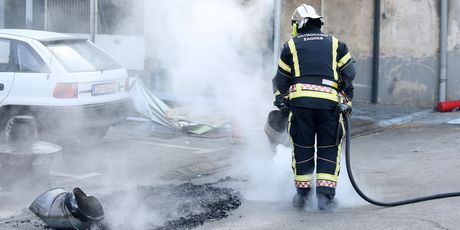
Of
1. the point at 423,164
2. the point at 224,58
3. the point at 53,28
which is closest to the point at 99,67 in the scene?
the point at 224,58

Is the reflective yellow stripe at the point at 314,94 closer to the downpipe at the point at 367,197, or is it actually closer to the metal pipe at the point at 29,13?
the downpipe at the point at 367,197

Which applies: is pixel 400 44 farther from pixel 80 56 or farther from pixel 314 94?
pixel 314 94

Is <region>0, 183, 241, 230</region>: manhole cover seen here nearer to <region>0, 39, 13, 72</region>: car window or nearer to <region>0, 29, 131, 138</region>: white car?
<region>0, 29, 131, 138</region>: white car

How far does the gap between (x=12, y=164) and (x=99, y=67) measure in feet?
8.44

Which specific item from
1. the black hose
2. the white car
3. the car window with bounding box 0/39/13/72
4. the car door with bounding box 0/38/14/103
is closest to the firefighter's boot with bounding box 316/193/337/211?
the black hose

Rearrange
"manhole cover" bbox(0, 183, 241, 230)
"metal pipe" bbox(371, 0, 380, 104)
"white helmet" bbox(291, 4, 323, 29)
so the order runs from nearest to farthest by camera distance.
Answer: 1. "manhole cover" bbox(0, 183, 241, 230)
2. "white helmet" bbox(291, 4, 323, 29)
3. "metal pipe" bbox(371, 0, 380, 104)

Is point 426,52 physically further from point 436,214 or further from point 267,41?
point 436,214

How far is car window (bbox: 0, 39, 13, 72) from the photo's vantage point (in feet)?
29.0

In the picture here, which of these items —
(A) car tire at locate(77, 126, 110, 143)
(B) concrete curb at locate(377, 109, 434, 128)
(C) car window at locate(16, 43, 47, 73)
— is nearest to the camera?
(C) car window at locate(16, 43, 47, 73)

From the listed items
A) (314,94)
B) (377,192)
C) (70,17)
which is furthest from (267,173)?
(70,17)

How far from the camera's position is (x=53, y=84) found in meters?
8.62

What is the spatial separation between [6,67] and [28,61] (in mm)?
286

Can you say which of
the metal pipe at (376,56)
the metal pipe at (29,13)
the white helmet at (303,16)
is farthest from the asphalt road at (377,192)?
the metal pipe at (29,13)

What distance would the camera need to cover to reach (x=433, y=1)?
13875mm
